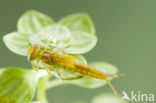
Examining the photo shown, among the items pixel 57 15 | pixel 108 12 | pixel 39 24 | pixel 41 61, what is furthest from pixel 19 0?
pixel 41 61

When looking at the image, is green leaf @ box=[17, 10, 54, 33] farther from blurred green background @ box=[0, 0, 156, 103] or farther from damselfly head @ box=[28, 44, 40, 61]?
blurred green background @ box=[0, 0, 156, 103]

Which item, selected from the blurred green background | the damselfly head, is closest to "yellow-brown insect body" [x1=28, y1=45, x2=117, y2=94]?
the damselfly head

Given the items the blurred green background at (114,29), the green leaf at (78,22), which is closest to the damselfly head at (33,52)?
the green leaf at (78,22)

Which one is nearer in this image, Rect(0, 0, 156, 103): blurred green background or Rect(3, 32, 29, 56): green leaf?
Rect(3, 32, 29, 56): green leaf

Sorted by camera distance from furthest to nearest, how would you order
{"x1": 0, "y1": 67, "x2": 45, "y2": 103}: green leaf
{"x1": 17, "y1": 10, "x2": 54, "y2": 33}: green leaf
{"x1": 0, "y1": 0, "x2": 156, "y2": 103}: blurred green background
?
{"x1": 0, "y1": 0, "x2": 156, "y2": 103}: blurred green background, {"x1": 17, "y1": 10, "x2": 54, "y2": 33}: green leaf, {"x1": 0, "y1": 67, "x2": 45, "y2": 103}: green leaf

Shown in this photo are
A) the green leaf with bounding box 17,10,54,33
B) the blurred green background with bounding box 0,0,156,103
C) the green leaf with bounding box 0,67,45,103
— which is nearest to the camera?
the green leaf with bounding box 0,67,45,103

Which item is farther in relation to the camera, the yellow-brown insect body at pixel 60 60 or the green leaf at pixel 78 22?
the green leaf at pixel 78 22

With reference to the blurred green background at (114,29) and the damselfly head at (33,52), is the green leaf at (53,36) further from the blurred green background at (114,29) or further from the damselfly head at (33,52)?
the blurred green background at (114,29)
